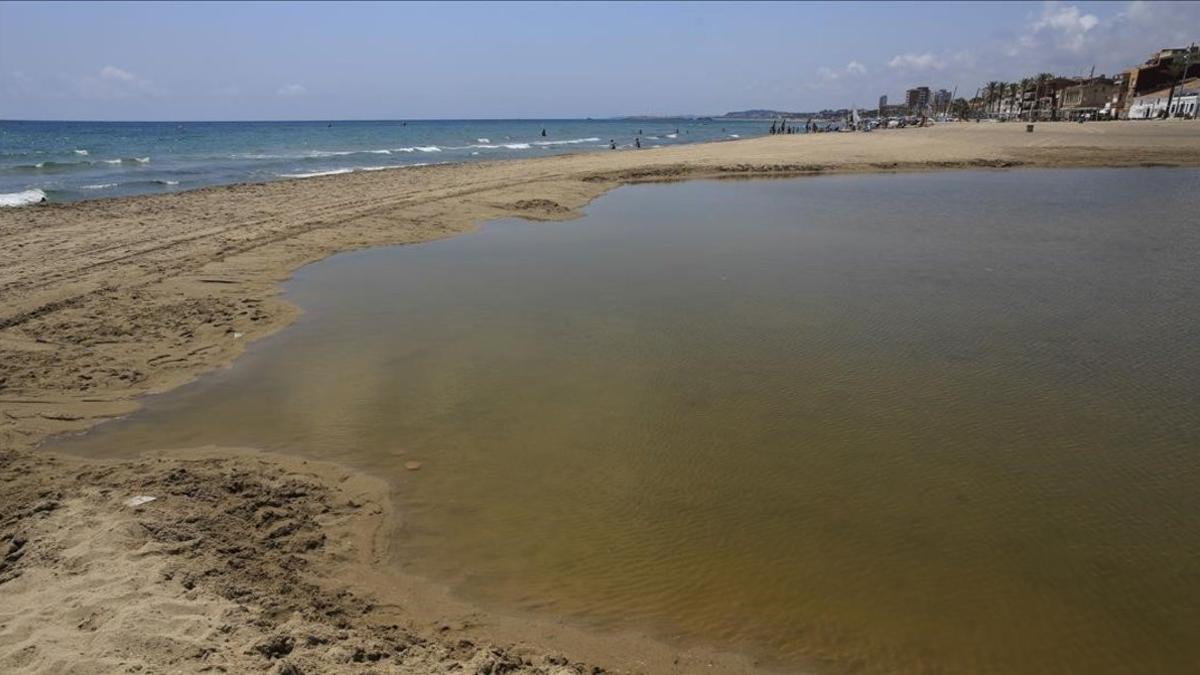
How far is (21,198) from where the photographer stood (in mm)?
22172

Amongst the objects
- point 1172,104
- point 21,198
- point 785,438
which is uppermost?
point 1172,104

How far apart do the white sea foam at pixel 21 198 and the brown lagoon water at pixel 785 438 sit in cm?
1492

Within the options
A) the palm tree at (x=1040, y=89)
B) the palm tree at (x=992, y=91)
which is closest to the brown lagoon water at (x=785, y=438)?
the palm tree at (x=1040, y=89)

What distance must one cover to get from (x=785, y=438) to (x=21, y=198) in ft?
86.3

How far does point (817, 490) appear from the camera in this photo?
5535 mm

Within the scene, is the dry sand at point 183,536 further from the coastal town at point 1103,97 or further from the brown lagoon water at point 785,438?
the coastal town at point 1103,97

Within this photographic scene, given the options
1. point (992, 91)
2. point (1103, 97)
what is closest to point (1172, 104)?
point (1103, 97)

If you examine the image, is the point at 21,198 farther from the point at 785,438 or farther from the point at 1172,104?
the point at 1172,104

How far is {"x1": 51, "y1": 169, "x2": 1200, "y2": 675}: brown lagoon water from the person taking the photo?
4336mm

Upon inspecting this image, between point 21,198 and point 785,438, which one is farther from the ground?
point 21,198

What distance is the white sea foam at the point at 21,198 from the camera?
20.7m

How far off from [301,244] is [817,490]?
12617mm

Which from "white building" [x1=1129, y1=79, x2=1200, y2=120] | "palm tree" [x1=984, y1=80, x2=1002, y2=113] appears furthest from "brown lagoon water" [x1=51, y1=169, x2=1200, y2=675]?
"palm tree" [x1=984, y1=80, x2=1002, y2=113]

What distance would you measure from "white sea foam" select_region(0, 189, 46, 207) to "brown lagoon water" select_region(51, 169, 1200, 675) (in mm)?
14923
